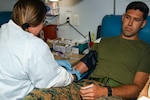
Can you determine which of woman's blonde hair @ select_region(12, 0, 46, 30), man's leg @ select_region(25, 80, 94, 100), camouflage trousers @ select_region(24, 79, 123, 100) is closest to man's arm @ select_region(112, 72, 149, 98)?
camouflage trousers @ select_region(24, 79, 123, 100)

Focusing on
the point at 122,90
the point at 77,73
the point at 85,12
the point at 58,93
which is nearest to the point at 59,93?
the point at 58,93

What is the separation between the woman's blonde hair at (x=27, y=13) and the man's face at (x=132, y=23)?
86 centimetres

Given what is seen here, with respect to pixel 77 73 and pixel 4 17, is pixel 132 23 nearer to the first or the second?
pixel 77 73

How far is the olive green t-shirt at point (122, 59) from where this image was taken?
6.11 feet

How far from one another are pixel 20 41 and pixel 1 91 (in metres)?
0.36

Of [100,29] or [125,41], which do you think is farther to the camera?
[100,29]

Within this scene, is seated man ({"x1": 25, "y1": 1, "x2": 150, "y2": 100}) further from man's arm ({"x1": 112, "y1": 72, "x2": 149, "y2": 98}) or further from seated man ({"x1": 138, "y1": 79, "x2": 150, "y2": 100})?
seated man ({"x1": 138, "y1": 79, "x2": 150, "y2": 100})

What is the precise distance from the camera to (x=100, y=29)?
7.85 ft

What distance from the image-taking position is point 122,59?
1.94m

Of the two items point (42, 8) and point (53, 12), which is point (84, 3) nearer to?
point (53, 12)

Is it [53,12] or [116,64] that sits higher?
[53,12]

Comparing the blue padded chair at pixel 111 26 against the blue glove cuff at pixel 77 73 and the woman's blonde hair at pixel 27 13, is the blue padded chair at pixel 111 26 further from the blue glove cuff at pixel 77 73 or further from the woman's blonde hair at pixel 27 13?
the woman's blonde hair at pixel 27 13

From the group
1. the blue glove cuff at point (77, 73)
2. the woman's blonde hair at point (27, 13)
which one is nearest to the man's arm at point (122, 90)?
the blue glove cuff at point (77, 73)

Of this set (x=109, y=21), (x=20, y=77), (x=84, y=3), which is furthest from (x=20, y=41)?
(x=84, y=3)
